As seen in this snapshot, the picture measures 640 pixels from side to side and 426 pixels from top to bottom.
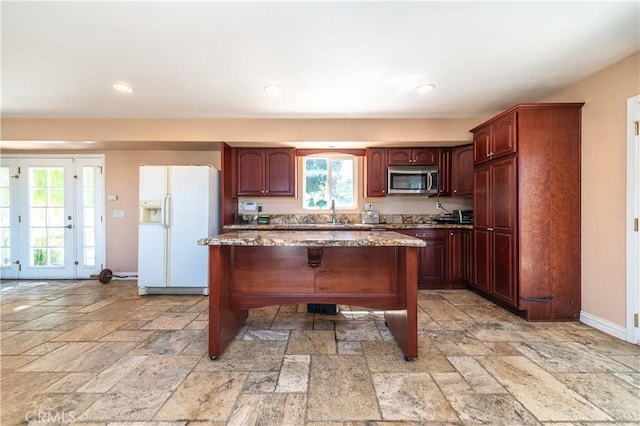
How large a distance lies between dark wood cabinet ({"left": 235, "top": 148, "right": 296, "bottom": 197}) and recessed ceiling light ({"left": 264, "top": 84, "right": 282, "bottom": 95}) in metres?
1.31

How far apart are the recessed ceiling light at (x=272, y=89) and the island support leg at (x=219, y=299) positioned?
1.76 metres

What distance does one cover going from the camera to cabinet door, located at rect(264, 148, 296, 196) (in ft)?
13.9

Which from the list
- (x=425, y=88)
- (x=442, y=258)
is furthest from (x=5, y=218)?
(x=442, y=258)

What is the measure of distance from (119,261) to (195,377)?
3.74 metres

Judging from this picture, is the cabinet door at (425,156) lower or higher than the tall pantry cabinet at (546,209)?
higher

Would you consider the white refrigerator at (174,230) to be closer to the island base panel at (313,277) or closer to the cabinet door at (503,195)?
the island base panel at (313,277)

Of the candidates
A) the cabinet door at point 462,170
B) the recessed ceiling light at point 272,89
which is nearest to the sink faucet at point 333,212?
the cabinet door at point 462,170

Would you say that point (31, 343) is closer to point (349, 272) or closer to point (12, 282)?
point (349, 272)

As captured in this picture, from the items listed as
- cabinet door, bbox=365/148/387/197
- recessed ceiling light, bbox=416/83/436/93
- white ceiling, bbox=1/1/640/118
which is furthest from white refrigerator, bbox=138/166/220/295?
recessed ceiling light, bbox=416/83/436/93

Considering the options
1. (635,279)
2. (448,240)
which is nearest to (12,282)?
(448,240)

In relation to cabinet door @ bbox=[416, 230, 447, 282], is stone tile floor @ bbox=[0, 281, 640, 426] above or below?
below

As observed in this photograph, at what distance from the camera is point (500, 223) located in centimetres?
301

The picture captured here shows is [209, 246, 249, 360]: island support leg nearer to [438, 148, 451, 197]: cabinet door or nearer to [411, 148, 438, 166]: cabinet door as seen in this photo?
[411, 148, 438, 166]: cabinet door

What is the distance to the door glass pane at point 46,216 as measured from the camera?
441cm
